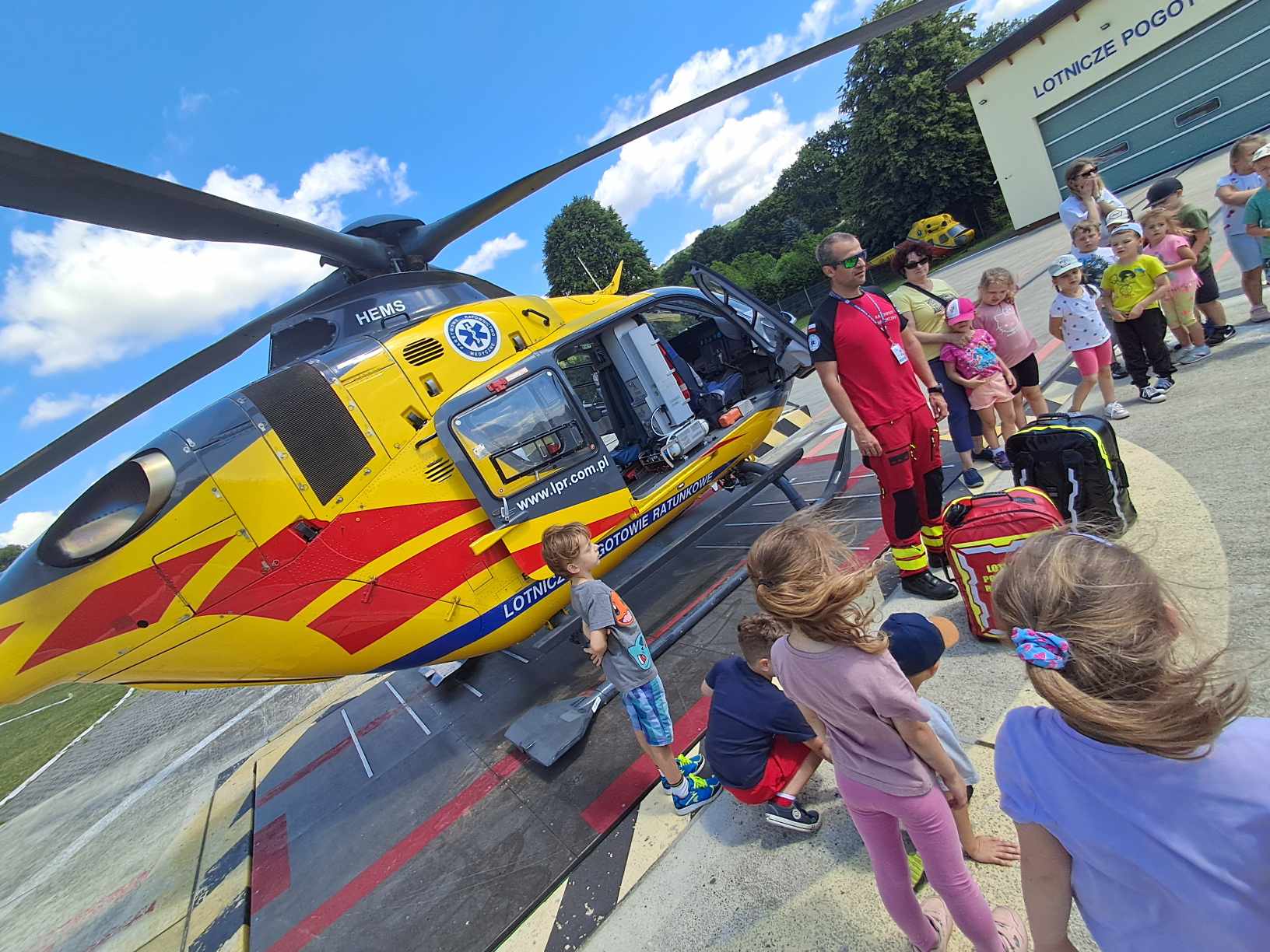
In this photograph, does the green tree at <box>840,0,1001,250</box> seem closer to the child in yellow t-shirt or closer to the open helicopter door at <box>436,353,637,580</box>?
the child in yellow t-shirt

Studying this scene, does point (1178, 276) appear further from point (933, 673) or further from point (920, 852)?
point (920, 852)

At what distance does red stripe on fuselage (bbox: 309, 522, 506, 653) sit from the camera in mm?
3408

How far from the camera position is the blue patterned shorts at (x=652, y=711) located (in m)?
2.80

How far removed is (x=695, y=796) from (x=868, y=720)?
1562 mm

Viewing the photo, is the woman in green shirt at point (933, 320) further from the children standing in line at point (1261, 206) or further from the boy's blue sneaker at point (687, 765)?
the boy's blue sneaker at point (687, 765)

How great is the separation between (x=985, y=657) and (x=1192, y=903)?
7.28 ft

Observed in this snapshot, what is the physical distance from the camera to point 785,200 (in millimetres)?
60469

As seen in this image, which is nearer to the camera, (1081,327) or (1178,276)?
(1081,327)

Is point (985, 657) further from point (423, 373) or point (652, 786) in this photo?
point (423, 373)

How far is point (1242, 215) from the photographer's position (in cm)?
498

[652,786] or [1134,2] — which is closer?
[652,786]

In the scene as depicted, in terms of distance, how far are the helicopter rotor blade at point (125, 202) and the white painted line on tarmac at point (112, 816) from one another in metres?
3.57

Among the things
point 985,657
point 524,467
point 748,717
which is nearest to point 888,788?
point 748,717

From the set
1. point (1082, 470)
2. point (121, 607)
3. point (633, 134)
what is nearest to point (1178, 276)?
point (1082, 470)
